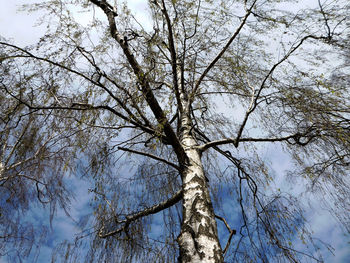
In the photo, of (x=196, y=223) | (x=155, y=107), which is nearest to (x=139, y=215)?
(x=196, y=223)

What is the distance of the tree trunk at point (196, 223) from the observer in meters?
1.53

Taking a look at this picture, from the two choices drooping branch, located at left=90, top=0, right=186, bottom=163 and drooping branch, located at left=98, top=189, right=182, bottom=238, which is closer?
drooping branch, located at left=90, top=0, right=186, bottom=163

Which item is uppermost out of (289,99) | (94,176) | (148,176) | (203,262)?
(289,99)

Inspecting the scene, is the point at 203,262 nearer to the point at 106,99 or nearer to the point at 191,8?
the point at 106,99

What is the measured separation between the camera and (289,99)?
255 cm

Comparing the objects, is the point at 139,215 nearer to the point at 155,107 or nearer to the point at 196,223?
the point at 196,223

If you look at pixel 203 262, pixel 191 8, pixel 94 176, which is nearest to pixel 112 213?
pixel 94 176

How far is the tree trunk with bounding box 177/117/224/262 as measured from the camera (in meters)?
1.53

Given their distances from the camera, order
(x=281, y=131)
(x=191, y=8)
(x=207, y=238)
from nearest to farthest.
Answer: (x=207, y=238)
(x=281, y=131)
(x=191, y=8)

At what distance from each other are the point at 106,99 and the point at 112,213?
1.28m

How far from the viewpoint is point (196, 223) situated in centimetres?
173

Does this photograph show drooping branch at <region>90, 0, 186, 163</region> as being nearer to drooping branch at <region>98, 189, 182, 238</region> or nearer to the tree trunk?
the tree trunk


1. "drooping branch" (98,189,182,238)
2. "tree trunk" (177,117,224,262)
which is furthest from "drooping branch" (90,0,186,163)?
"drooping branch" (98,189,182,238)

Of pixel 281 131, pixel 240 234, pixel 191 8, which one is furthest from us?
pixel 191 8
